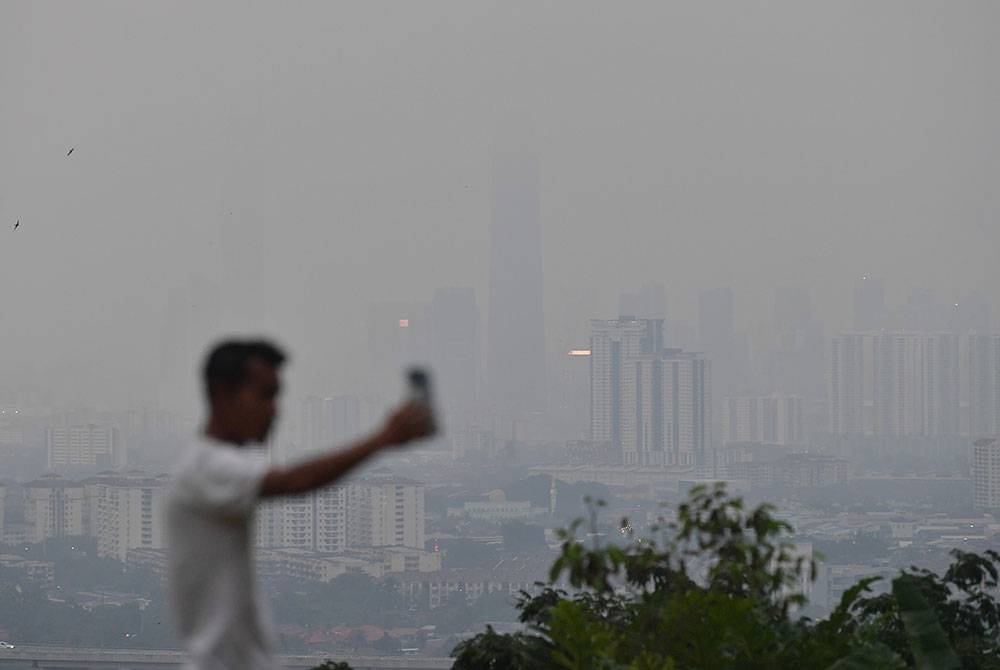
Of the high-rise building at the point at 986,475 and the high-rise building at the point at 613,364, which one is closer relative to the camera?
the high-rise building at the point at 986,475

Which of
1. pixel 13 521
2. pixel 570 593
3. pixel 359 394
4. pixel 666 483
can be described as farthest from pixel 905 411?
pixel 570 593

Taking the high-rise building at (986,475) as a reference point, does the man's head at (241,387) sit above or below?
above

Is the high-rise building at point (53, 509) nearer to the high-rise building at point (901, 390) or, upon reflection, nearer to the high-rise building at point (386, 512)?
the high-rise building at point (386, 512)

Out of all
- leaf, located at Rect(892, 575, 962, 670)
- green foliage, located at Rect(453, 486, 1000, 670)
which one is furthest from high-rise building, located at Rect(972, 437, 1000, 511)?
leaf, located at Rect(892, 575, 962, 670)

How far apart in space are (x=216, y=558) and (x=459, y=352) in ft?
146

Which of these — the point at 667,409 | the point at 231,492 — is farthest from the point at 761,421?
the point at 231,492

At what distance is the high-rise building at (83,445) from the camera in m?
47.7

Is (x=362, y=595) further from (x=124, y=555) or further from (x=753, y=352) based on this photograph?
(x=753, y=352)

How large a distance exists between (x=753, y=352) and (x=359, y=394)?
22.9m

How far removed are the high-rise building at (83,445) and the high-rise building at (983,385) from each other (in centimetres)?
2718

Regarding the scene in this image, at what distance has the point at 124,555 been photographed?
3928 centimetres

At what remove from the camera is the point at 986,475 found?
39594 mm

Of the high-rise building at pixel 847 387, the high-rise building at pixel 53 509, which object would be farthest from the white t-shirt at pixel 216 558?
the high-rise building at pixel 847 387

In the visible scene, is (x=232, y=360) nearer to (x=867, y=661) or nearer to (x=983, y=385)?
(x=867, y=661)
